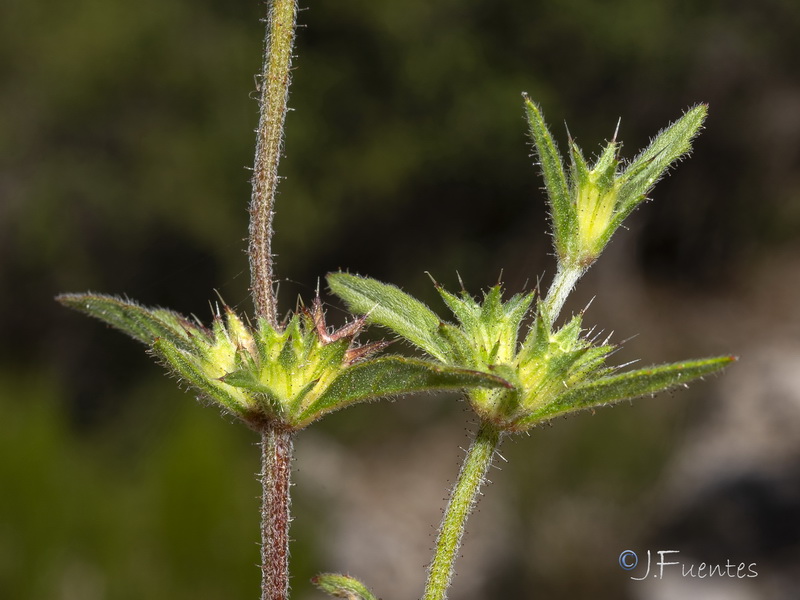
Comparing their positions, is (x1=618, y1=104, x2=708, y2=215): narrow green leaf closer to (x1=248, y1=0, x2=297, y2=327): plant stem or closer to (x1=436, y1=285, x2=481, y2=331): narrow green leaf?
(x1=436, y1=285, x2=481, y2=331): narrow green leaf

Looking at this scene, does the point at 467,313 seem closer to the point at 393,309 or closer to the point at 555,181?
the point at 393,309

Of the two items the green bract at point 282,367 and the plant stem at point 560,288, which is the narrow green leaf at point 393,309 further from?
the plant stem at point 560,288

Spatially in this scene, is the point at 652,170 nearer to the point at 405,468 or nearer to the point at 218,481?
the point at 218,481

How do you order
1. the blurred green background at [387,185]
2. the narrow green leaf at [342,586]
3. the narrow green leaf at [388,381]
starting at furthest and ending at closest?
the blurred green background at [387,185] < the narrow green leaf at [342,586] < the narrow green leaf at [388,381]

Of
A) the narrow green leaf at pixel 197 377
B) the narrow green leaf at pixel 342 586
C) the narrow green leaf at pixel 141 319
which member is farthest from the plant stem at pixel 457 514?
the narrow green leaf at pixel 141 319

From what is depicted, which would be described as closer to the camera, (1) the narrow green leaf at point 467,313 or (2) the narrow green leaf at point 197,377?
(2) the narrow green leaf at point 197,377
